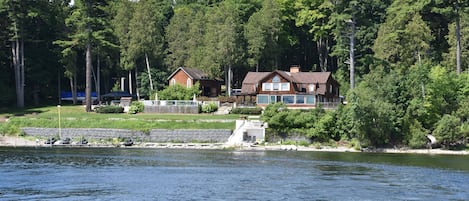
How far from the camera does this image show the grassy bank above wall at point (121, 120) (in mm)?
73438

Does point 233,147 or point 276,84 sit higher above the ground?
Answer: point 276,84

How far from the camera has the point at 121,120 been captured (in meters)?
76.4

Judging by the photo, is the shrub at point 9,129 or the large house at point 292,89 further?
the large house at point 292,89

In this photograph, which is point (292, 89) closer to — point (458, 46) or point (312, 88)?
point (312, 88)

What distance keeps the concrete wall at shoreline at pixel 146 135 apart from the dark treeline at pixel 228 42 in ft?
46.3

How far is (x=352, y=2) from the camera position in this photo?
85.6 meters

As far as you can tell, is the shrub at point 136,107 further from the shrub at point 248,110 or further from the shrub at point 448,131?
the shrub at point 448,131

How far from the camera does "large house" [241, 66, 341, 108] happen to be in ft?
277

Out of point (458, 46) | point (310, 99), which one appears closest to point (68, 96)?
point (310, 99)

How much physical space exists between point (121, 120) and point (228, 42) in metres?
19.2

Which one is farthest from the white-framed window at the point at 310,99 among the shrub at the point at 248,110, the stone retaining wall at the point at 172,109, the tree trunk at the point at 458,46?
the tree trunk at the point at 458,46

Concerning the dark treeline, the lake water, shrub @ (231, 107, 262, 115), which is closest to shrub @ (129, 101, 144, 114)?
the dark treeline

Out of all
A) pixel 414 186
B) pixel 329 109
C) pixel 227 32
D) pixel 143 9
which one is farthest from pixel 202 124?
pixel 414 186

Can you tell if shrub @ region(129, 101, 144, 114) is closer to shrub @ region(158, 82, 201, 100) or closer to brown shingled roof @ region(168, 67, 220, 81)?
shrub @ region(158, 82, 201, 100)
